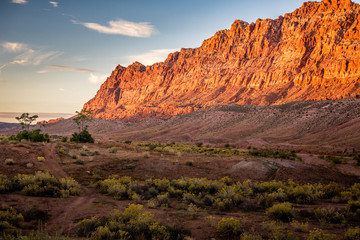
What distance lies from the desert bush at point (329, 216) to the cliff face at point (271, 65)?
8650 centimetres

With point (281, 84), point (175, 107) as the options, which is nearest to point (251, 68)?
point (281, 84)

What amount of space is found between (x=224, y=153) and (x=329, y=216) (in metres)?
24.7

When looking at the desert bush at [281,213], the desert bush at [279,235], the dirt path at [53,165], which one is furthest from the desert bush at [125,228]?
the dirt path at [53,165]

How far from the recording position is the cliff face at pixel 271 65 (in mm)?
95938

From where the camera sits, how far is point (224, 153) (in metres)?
33.3

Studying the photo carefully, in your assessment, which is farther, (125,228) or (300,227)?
(300,227)

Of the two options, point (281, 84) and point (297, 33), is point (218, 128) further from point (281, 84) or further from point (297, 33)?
point (297, 33)

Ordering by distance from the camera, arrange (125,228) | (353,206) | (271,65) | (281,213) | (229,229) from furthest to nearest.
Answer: (271,65) < (353,206) < (281,213) < (229,229) < (125,228)

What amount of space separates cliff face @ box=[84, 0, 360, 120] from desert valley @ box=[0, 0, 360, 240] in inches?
25.9

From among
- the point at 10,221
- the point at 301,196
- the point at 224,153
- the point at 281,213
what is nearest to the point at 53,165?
the point at 10,221

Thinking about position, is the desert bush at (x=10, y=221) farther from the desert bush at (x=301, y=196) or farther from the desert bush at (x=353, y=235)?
the desert bush at (x=301, y=196)

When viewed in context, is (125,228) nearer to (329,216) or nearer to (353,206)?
(329,216)

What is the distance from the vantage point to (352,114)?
192 ft

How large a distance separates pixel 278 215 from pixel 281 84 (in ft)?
363
